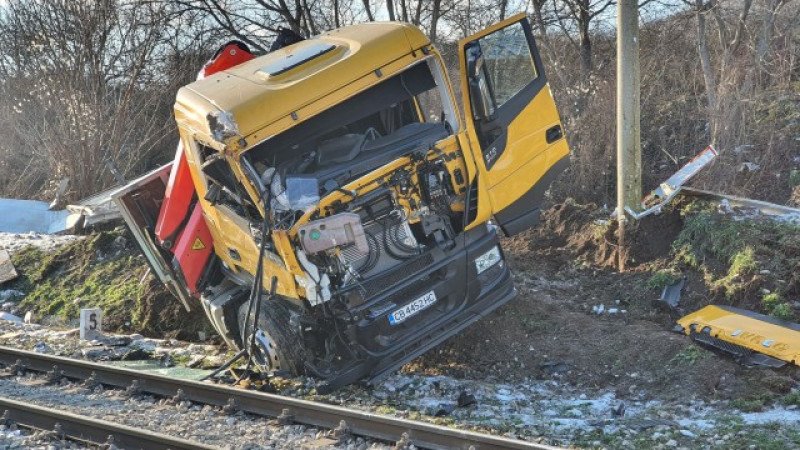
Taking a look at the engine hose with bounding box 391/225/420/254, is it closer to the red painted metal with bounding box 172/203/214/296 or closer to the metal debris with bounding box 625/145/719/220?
the red painted metal with bounding box 172/203/214/296

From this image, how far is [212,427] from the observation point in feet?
20.5

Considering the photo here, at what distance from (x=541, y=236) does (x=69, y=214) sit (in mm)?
9072

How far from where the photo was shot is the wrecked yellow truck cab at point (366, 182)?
252 inches

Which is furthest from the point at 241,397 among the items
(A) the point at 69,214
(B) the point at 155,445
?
(A) the point at 69,214

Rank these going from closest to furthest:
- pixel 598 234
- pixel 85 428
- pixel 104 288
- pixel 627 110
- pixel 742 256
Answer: pixel 85 428
pixel 742 256
pixel 627 110
pixel 598 234
pixel 104 288

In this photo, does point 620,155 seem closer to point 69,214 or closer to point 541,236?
point 541,236

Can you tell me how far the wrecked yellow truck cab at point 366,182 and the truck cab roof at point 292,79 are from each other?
0.02m

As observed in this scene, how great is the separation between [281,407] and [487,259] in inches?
89.4

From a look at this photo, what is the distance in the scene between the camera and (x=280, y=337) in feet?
22.9

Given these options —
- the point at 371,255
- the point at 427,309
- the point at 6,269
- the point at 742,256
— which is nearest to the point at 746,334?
the point at 742,256

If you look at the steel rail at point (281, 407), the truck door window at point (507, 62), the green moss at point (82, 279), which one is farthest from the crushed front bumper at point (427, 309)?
the green moss at point (82, 279)

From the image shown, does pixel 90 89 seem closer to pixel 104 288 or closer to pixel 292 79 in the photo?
pixel 104 288

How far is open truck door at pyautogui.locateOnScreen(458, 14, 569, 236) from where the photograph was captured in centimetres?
704

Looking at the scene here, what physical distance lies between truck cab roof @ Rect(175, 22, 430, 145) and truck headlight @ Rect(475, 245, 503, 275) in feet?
6.20
